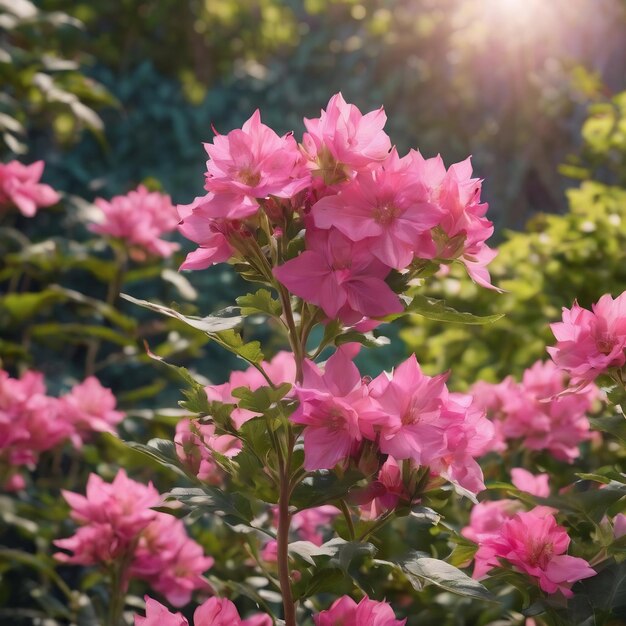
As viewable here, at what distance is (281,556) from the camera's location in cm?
104

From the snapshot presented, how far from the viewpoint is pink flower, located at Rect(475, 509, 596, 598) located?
3.38 feet

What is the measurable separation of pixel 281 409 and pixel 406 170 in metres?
0.27

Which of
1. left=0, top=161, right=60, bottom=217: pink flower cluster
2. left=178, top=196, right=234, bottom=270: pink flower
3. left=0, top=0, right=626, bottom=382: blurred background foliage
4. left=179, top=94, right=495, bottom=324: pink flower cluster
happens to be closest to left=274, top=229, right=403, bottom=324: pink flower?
left=179, top=94, right=495, bottom=324: pink flower cluster

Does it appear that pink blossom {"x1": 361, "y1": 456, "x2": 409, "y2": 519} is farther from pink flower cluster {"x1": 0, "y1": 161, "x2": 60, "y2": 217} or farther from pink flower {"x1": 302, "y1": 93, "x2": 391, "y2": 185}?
pink flower cluster {"x1": 0, "y1": 161, "x2": 60, "y2": 217}

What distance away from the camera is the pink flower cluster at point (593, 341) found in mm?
1050

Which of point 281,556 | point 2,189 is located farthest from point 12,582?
point 281,556

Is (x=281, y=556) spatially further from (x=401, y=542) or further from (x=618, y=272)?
(x=618, y=272)

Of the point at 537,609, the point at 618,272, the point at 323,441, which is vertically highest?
Result: the point at 618,272

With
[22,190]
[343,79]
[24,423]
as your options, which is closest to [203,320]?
[24,423]

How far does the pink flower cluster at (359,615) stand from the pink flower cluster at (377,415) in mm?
155

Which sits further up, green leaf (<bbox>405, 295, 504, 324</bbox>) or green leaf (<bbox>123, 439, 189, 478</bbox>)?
green leaf (<bbox>405, 295, 504, 324</bbox>)

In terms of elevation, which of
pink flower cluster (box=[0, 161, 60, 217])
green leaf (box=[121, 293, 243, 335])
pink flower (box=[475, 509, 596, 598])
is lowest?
pink flower (box=[475, 509, 596, 598])

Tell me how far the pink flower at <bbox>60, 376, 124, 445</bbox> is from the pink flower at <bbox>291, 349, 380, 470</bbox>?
4.10 ft

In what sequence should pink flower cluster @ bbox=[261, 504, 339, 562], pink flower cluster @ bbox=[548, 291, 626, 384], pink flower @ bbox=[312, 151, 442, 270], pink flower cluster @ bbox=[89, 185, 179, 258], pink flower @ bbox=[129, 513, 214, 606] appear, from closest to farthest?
pink flower @ bbox=[312, 151, 442, 270] → pink flower cluster @ bbox=[548, 291, 626, 384] → pink flower @ bbox=[129, 513, 214, 606] → pink flower cluster @ bbox=[261, 504, 339, 562] → pink flower cluster @ bbox=[89, 185, 179, 258]
